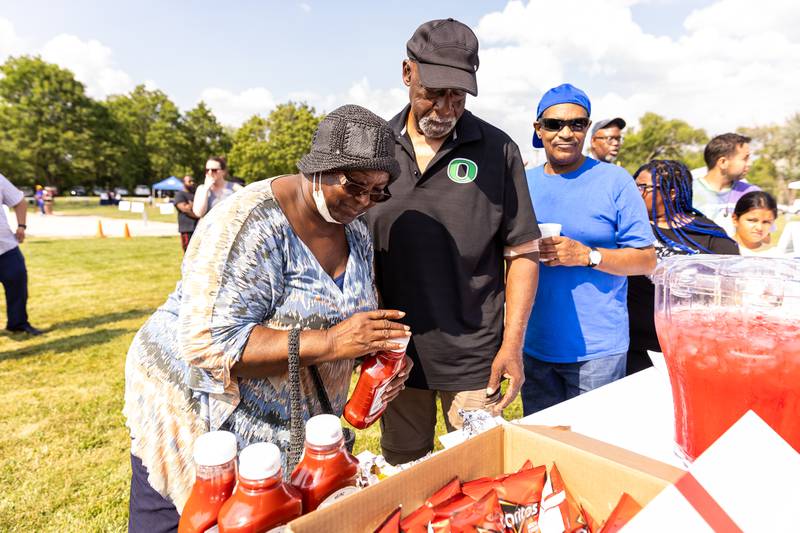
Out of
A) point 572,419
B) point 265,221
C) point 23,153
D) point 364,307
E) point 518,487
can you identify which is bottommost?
point 572,419

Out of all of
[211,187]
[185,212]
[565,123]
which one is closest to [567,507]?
[565,123]

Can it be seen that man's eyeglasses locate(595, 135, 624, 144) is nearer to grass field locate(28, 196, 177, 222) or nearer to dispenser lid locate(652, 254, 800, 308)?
dispenser lid locate(652, 254, 800, 308)

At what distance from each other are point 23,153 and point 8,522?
50.8m

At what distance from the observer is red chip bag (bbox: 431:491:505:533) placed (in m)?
0.91

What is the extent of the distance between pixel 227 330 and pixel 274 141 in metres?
43.3

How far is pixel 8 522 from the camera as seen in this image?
8.64 feet

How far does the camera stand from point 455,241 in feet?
6.22

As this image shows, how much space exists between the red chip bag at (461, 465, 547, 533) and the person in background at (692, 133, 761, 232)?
4.46 m

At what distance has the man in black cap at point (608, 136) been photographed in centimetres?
451

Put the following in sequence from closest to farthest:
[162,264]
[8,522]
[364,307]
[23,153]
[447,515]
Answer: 1. [447,515]
2. [364,307]
3. [8,522]
4. [162,264]
5. [23,153]

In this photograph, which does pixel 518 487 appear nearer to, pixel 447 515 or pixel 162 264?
pixel 447 515

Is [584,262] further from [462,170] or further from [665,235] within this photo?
[665,235]

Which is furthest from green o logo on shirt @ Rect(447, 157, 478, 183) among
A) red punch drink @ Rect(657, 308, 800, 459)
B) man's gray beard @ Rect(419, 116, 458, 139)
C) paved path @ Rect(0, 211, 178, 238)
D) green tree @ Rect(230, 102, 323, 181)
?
green tree @ Rect(230, 102, 323, 181)

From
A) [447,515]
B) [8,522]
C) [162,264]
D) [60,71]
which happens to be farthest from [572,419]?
[60,71]
